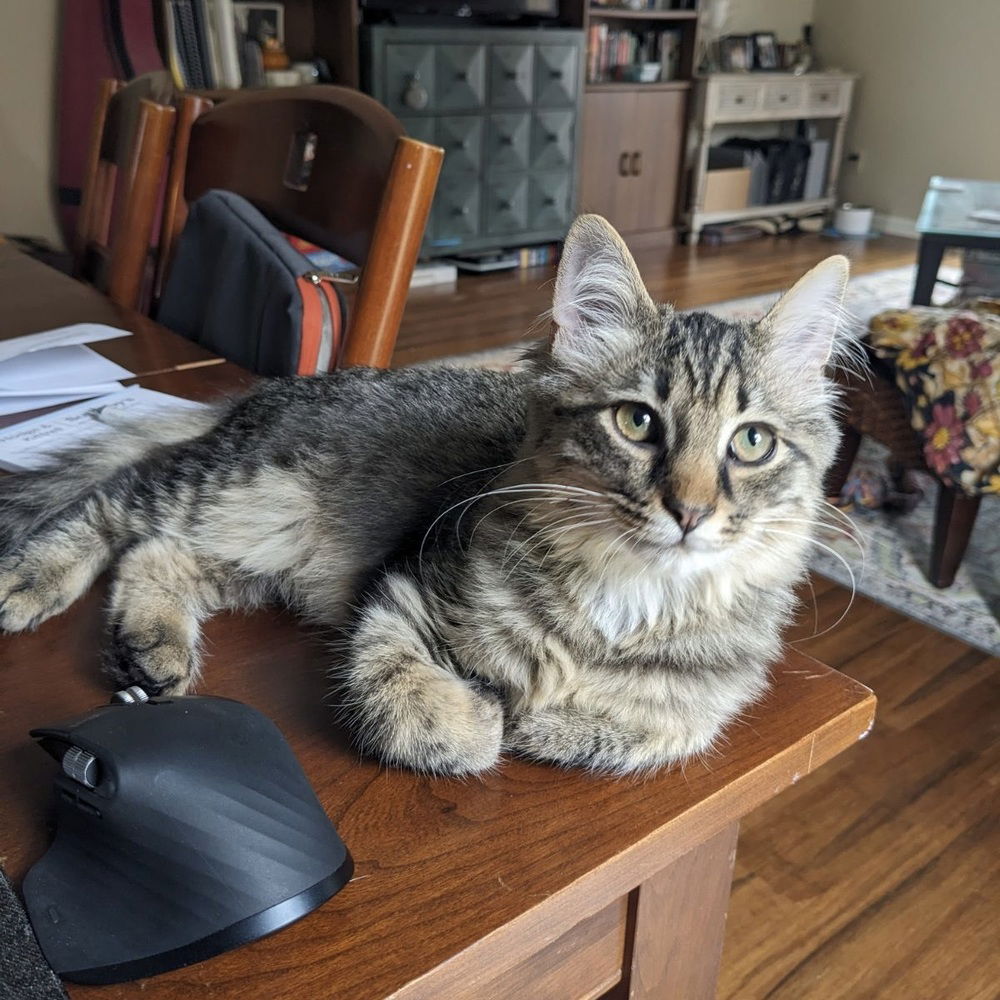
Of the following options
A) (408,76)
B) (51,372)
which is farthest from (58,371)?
(408,76)

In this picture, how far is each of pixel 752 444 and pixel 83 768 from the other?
1.76ft

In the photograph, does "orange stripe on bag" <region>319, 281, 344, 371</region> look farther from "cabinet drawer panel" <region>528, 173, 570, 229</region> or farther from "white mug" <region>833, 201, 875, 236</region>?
"white mug" <region>833, 201, 875, 236</region>

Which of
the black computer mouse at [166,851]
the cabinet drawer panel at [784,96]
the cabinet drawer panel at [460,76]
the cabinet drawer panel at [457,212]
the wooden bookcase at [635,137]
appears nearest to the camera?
the black computer mouse at [166,851]

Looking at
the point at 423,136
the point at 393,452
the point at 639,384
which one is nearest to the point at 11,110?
the point at 423,136

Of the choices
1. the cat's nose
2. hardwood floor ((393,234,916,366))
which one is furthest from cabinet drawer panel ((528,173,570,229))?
the cat's nose

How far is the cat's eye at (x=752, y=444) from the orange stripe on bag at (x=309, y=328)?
0.63 metres

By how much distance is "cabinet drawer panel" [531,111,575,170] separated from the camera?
4715 mm

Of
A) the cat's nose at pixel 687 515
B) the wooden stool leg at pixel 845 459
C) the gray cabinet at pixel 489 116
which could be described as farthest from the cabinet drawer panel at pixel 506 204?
the cat's nose at pixel 687 515

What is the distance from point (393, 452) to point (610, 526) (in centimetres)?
31

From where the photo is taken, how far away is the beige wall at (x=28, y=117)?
11.5ft

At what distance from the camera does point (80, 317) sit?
1.51 m

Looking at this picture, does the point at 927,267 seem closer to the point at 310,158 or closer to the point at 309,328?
the point at 310,158

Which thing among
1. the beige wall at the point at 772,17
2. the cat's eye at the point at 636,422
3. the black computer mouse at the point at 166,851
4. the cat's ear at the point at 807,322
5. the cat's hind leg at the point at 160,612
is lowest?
the cat's hind leg at the point at 160,612

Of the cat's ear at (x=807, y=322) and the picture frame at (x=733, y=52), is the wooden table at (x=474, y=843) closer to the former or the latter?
the cat's ear at (x=807, y=322)
